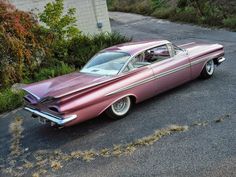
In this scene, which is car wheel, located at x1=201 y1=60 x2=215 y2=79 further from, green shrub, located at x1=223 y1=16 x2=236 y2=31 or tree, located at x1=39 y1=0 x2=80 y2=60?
green shrub, located at x1=223 y1=16 x2=236 y2=31

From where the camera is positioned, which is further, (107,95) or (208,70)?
(208,70)

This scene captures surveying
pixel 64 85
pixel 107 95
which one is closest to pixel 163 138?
pixel 107 95

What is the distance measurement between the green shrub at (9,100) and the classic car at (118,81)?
2121mm

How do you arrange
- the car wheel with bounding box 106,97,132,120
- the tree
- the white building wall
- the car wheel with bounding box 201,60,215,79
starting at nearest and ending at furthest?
1. the car wheel with bounding box 106,97,132,120
2. the car wheel with bounding box 201,60,215,79
3. the tree
4. the white building wall

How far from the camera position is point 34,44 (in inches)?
403

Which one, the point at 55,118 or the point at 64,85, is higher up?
the point at 64,85

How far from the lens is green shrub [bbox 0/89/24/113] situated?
338 inches

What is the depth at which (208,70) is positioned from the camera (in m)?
8.44

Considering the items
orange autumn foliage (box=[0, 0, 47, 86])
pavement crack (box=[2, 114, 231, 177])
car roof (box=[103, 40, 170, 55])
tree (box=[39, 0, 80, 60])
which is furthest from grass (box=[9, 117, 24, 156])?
tree (box=[39, 0, 80, 60])

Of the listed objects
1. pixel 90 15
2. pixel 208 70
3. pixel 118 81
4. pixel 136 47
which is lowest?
pixel 208 70

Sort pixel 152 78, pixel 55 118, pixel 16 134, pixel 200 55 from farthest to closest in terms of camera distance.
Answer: pixel 200 55
pixel 152 78
pixel 16 134
pixel 55 118

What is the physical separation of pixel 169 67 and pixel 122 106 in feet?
4.53

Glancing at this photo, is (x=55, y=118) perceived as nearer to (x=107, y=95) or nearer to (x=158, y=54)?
(x=107, y=95)

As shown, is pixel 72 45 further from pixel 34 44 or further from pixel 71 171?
pixel 71 171
